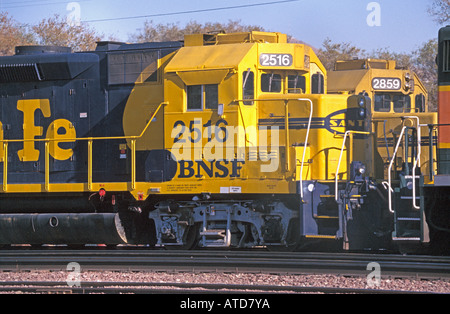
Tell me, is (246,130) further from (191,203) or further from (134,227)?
(134,227)

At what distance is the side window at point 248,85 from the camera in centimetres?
1173

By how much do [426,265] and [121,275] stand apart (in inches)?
178

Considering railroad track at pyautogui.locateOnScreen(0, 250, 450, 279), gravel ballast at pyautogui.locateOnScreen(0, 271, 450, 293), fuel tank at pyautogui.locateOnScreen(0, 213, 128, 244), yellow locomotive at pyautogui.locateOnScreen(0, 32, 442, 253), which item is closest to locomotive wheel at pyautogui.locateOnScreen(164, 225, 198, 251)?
yellow locomotive at pyautogui.locateOnScreen(0, 32, 442, 253)

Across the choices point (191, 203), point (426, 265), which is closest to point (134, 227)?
point (191, 203)

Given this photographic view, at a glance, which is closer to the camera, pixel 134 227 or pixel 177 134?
pixel 177 134

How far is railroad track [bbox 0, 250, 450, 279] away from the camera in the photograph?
9766 mm

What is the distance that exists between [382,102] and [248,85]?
23.8 feet

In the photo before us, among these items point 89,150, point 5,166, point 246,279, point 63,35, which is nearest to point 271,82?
point 89,150

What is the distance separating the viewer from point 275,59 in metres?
12.0

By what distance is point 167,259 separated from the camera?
11.0 metres

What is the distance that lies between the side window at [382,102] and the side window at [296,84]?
6.10 metres

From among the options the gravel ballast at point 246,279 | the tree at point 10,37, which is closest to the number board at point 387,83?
the gravel ballast at point 246,279

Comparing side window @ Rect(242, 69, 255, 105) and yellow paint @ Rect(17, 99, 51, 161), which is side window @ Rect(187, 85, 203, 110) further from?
yellow paint @ Rect(17, 99, 51, 161)
